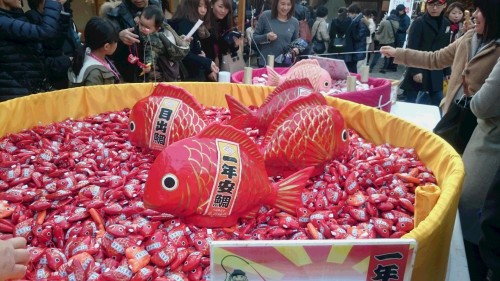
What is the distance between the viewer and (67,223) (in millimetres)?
1473

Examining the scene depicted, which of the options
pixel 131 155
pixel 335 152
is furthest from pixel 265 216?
pixel 131 155

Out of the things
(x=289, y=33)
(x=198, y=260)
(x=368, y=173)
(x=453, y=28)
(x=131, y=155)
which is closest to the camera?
(x=198, y=260)

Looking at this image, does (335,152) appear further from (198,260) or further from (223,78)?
(223,78)

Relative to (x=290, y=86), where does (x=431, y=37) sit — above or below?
above

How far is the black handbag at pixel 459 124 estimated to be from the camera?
2238 millimetres

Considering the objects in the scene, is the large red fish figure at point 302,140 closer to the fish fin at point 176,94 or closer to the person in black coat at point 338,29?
the fish fin at point 176,94

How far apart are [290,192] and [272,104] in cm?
74

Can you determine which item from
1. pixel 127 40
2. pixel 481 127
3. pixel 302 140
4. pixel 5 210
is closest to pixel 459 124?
pixel 481 127

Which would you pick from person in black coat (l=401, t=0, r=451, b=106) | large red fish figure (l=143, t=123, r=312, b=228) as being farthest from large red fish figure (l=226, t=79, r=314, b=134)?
person in black coat (l=401, t=0, r=451, b=106)

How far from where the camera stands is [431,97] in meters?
4.07

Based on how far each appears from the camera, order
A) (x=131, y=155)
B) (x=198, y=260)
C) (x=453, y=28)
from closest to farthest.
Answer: (x=198, y=260) → (x=131, y=155) → (x=453, y=28)

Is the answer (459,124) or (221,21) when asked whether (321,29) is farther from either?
(459,124)

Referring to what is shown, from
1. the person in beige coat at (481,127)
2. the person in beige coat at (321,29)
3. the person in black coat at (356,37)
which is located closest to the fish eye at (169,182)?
the person in beige coat at (481,127)

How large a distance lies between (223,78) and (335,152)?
61.6 inches
